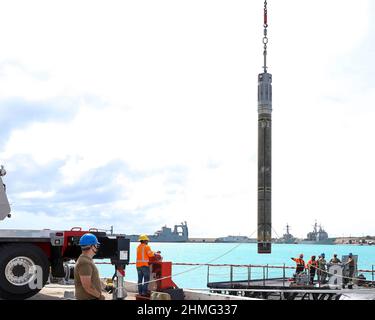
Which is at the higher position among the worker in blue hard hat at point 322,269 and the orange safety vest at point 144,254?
the orange safety vest at point 144,254

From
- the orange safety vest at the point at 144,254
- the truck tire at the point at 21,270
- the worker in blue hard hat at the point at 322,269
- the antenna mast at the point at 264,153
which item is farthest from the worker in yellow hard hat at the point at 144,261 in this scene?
the antenna mast at the point at 264,153

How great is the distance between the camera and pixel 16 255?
1224 cm

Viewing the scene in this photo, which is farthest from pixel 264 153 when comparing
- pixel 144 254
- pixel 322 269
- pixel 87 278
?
pixel 87 278

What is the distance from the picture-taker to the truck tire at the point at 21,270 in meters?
12.0

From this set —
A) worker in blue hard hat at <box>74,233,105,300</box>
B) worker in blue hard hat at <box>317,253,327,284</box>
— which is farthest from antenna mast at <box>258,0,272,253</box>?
worker in blue hard hat at <box>74,233,105,300</box>

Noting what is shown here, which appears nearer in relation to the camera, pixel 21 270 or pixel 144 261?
pixel 21 270

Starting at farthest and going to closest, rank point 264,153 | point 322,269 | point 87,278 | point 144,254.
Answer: point 264,153, point 322,269, point 144,254, point 87,278

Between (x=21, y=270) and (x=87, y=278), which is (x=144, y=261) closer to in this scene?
(x=21, y=270)

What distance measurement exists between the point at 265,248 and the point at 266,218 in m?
1.71

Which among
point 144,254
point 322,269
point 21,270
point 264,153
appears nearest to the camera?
point 21,270

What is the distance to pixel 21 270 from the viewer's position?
12.3 meters

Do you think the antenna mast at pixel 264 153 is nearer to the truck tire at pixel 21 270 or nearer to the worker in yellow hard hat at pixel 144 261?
the worker in yellow hard hat at pixel 144 261
